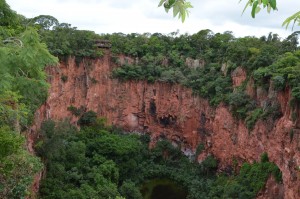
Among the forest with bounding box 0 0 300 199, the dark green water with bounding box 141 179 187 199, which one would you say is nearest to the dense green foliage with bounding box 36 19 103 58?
the forest with bounding box 0 0 300 199

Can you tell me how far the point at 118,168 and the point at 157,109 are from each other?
694cm

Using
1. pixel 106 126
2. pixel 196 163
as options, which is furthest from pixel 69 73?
pixel 196 163

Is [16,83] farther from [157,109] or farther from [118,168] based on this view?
[157,109]

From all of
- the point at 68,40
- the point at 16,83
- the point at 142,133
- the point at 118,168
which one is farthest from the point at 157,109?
the point at 16,83

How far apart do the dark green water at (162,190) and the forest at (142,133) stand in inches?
9.7

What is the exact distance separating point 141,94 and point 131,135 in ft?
10.3

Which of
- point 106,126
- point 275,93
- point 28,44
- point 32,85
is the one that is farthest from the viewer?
point 106,126

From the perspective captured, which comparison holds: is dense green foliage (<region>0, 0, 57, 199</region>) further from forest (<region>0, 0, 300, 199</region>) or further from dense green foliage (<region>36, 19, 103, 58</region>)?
dense green foliage (<region>36, 19, 103, 58</region>)

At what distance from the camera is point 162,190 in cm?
2138

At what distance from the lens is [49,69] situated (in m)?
22.1

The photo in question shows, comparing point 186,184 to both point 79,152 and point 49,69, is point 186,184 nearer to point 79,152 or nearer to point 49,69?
point 79,152

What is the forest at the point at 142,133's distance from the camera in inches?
589

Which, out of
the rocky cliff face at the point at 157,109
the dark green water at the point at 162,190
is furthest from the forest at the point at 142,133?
the rocky cliff face at the point at 157,109

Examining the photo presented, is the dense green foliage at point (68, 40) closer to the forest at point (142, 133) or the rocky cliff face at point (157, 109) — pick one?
the forest at point (142, 133)
